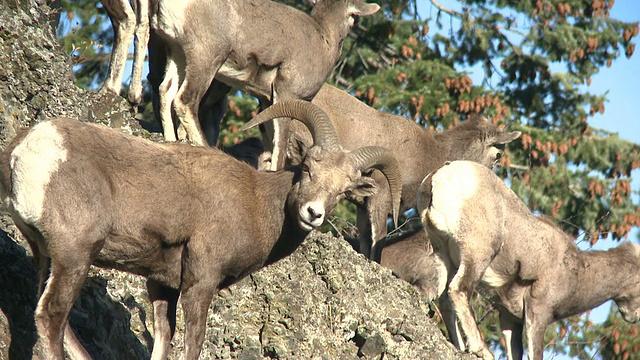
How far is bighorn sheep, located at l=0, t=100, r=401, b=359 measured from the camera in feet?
20.1

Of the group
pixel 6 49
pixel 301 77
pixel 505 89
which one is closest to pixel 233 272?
pixel 6 49

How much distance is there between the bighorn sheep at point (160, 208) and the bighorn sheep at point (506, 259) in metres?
2.18

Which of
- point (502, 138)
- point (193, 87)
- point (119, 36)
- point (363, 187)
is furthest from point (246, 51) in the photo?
point (502, 138)

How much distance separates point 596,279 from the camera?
11328 mm

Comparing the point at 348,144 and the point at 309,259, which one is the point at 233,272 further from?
the point at 348,144

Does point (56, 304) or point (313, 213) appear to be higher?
point (313, 213)

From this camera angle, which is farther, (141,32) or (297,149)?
(141,32)

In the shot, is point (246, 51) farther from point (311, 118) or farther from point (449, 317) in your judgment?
point (449, 317)

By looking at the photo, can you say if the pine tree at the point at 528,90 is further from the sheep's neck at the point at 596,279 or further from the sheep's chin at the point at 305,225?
the sheep's chin at the point at 305,225

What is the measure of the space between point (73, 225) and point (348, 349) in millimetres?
3227

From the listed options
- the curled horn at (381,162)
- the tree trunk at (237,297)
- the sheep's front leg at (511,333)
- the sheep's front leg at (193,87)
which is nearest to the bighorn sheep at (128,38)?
the tree trunk at (237,297)

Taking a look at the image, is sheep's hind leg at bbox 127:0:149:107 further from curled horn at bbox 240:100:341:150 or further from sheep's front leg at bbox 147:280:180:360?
sheep's front leg at bbox 147:280:180:360

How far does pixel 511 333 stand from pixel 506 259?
96 cm

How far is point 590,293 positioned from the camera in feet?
36.9
